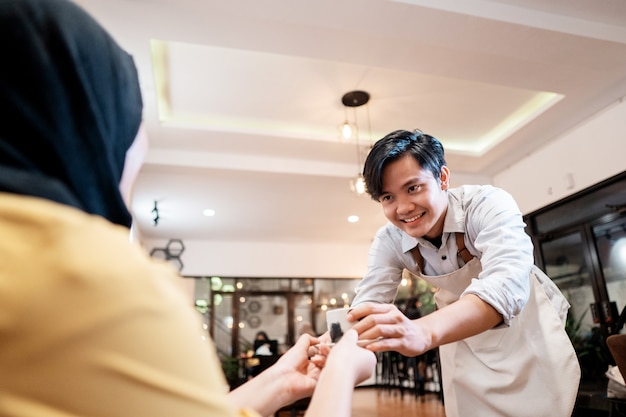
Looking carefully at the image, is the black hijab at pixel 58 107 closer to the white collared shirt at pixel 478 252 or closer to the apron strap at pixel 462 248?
the white collared shirt at pixel 478 252

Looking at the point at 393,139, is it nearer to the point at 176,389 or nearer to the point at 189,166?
the point at 176,389

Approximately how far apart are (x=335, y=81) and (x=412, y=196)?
3.01 meters

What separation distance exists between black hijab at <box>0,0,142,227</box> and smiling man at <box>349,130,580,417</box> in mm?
894

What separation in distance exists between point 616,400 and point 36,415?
147 inches

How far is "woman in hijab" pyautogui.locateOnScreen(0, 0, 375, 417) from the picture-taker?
13.0 inches

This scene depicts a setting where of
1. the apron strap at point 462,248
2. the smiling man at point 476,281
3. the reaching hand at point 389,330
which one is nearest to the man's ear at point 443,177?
the smiling man at point 476,281

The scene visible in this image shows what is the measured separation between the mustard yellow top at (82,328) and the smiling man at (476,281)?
87 cm

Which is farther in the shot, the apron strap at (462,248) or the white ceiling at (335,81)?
the white ceiling at (335,81)

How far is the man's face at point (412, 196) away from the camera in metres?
1.40

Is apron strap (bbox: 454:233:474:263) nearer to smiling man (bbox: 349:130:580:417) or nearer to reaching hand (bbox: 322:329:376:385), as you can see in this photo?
smiling man (bbox: 349:130:580:417)

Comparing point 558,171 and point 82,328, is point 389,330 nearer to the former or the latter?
point 82,328

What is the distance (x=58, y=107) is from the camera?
0.44 m

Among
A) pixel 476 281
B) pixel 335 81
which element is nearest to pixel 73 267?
pixel 476 281

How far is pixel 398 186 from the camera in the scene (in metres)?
1.41
